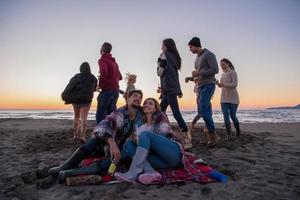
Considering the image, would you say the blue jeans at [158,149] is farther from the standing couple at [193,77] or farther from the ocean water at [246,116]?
the ocean water at [246,116]

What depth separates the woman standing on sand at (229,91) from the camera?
21.6ft

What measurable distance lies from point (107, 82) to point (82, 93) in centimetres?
85

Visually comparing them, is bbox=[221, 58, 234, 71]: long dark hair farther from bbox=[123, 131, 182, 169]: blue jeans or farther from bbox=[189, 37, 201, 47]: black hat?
bbox=[123, 131, 182, 169]: blue jeans

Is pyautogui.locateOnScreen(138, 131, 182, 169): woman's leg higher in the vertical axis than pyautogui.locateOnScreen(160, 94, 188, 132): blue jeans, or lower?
lower

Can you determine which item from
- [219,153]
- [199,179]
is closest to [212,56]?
[219,153]

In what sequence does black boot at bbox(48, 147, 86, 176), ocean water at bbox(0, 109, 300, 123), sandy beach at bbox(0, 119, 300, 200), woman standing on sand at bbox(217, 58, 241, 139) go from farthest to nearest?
ocean water at bbox(0, 109, 300, 123), woman standing on sand at bbox(217, 58, 241, 139), black boot at bbox(48, 147, 86, 176), sandy beach at bbox(0, 119, 300, 200)

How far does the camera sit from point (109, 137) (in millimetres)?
3529

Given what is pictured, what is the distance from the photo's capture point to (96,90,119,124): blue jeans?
18.7ft

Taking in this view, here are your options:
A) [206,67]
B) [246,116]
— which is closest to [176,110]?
[206,67]

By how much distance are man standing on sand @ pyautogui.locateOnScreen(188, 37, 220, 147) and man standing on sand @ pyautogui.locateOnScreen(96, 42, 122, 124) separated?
1.73 m

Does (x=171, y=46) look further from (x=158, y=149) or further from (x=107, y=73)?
(x=158, y=149)

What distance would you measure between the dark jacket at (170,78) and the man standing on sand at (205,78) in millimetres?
411

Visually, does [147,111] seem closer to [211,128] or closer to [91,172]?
[91,172]

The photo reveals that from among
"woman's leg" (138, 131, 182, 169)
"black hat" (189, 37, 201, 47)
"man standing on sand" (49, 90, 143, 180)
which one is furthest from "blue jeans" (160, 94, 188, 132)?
"woman's leg" (138, 131, 182, 169)
